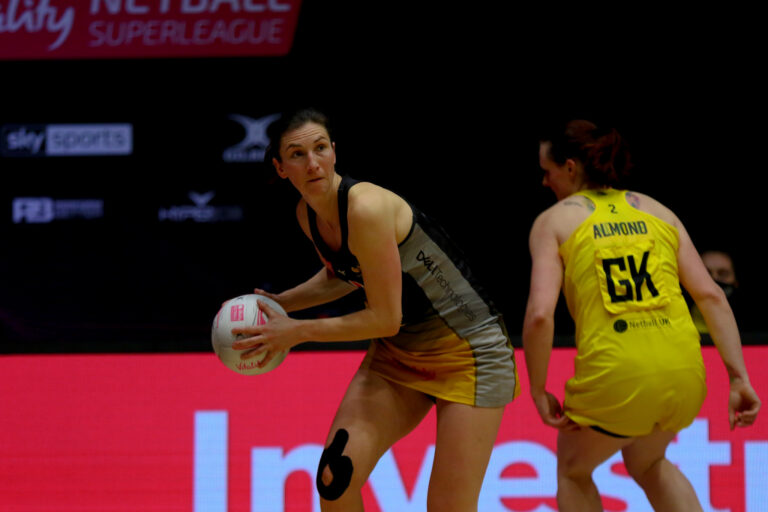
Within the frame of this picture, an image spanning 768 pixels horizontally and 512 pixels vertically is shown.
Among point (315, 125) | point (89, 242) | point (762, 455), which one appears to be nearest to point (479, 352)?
point (315, 125)

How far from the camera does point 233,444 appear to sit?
396 cm

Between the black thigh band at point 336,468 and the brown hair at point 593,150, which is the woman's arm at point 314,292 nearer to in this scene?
the black thigh band at point 336,468

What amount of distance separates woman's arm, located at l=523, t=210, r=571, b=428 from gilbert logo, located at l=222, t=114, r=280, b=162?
4.25 metres

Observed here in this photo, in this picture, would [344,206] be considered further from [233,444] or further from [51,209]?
[51,209]

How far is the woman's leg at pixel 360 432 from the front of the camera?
9.07 ft

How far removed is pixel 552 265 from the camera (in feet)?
9.65

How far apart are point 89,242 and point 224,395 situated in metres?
3.43

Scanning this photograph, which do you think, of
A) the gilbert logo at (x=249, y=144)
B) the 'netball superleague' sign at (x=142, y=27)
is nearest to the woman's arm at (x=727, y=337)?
the 'netball superleague' sign at (x=142, y=27)

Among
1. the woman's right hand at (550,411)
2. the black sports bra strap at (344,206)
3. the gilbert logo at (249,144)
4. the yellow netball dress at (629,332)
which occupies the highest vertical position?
the gilbert logo at (249,144)

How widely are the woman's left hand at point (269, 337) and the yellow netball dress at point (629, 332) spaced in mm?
926

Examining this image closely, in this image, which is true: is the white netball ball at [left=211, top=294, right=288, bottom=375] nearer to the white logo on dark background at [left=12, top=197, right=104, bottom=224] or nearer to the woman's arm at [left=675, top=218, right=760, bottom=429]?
the woman's arm at [left=675, top=218, right=760, bottom=429]

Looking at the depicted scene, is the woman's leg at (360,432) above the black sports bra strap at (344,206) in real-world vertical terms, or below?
below

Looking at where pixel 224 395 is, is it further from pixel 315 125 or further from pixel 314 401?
pixel 315 125

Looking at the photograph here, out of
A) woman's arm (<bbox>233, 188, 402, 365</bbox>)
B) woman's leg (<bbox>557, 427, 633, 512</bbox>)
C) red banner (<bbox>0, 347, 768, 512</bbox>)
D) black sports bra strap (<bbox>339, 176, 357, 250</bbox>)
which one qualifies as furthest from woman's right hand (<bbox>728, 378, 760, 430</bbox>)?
black sports bra strap (<bbox>339, 176, 357, 250</bbox>)
